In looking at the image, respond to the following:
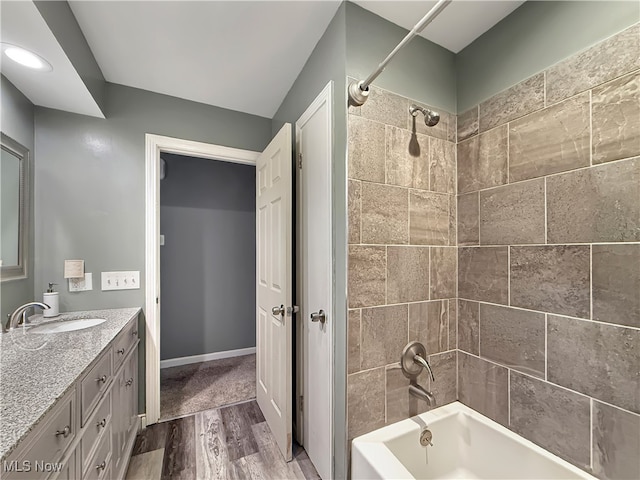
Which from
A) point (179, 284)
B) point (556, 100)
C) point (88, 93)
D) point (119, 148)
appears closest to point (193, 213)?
point (179, 284)

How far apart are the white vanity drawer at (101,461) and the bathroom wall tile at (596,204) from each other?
6.94 feet

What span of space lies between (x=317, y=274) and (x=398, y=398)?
760 mm

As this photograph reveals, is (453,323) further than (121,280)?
No

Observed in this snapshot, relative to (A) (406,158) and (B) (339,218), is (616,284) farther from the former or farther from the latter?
(B) (339,218)

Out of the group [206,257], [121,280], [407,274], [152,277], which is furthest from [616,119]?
[206,257]

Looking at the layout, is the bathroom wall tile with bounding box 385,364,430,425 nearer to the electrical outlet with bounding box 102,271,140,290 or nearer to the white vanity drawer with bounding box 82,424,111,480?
the white vanity drawer with bounding box 82,424,111,480

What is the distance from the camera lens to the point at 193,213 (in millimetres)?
3062

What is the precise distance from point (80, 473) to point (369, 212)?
4.94 ft

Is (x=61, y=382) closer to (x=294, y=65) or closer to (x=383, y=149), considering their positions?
(x=383, y=149)

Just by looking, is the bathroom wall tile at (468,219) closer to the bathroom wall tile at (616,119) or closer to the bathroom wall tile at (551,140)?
the bathroom wall tile at (551,140)

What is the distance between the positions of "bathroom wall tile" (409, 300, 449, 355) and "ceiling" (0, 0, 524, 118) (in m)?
1.50

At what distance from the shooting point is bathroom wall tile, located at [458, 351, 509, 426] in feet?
4.32

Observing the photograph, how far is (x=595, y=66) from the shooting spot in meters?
1.04

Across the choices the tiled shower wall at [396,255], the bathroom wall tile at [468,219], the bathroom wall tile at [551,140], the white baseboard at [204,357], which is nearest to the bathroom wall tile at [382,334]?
the tiled shower wall at [396,255]
